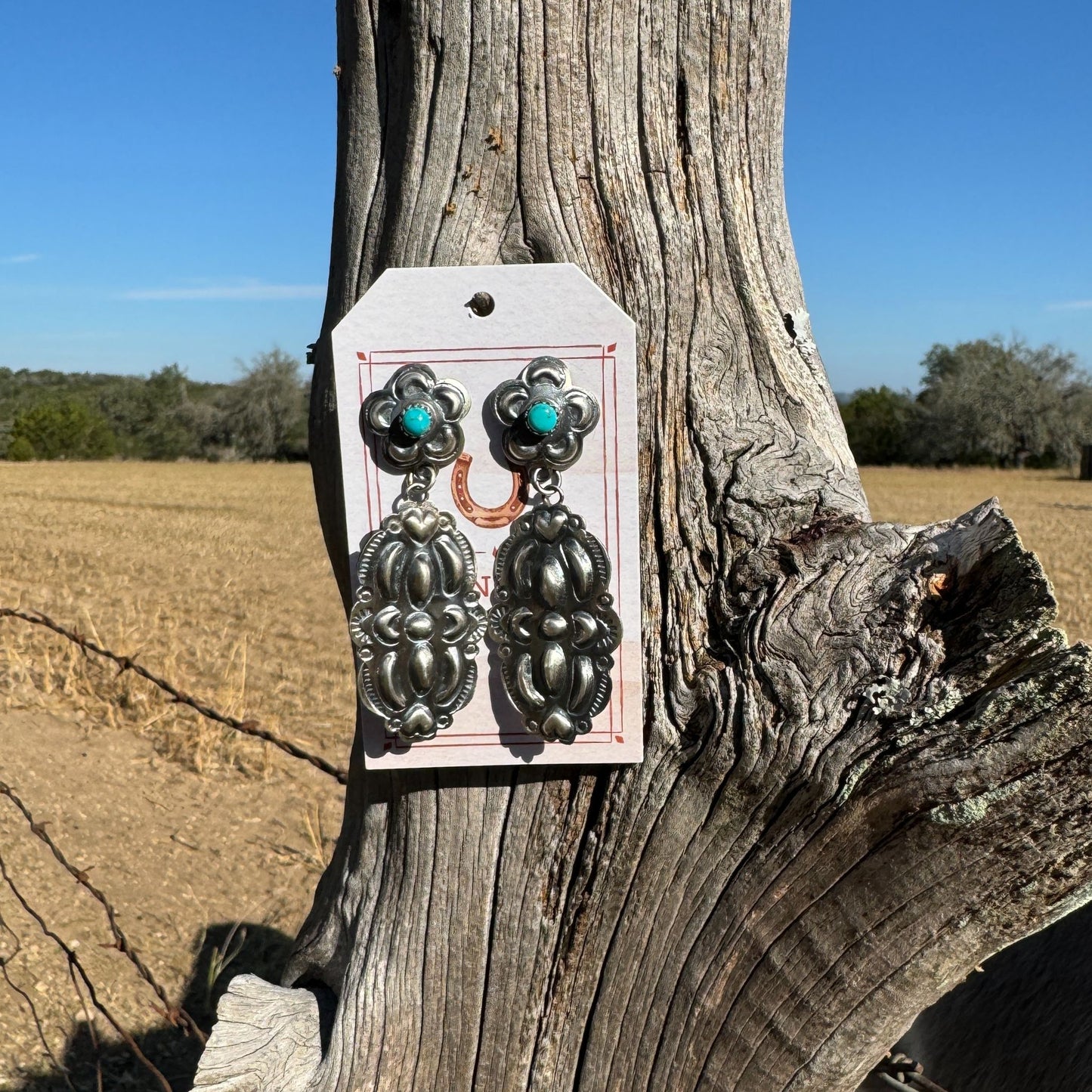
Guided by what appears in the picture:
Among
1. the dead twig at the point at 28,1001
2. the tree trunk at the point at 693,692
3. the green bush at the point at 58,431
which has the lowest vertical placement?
the dead twig at the point at 28,1001

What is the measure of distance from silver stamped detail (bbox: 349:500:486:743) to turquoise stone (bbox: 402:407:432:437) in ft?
0.32

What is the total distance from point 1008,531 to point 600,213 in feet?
2.10

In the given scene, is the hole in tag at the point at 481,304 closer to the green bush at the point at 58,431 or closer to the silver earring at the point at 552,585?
the silver earring at the point at 552,585

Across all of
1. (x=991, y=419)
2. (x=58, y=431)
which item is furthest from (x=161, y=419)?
(x=991, y=419)

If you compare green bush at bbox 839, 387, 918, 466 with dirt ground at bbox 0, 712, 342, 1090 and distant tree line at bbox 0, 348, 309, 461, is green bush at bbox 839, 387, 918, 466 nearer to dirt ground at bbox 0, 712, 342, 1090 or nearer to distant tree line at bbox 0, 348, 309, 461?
distant tree line at bbox 0, 348, 309, 461

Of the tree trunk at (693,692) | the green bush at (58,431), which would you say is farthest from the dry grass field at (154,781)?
the green bush at (58,431)

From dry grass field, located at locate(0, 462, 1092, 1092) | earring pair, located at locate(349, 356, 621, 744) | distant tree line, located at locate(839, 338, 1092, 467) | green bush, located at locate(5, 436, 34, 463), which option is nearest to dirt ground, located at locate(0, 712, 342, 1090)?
dry grass field, located at locate(0, 462, 1092, 1092)

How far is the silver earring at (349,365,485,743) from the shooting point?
4.25 feet

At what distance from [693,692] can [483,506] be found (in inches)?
14.4

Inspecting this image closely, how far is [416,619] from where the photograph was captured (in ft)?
4.32

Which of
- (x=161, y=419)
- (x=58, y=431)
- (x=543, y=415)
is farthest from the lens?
(x=161, y=419)

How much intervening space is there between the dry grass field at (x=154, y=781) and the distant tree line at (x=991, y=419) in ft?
161

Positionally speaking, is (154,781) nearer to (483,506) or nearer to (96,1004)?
(96,1004)

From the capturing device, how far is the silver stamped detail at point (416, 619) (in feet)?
4.31
